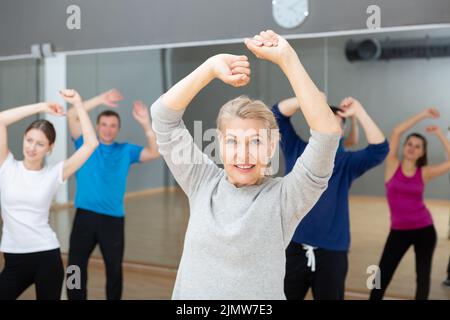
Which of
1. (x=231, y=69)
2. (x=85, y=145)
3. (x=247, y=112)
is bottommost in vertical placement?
(x=85, y=145)

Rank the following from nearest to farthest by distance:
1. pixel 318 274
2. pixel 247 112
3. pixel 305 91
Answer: pixel 305 91
pixel 247 112
pixel 318 274

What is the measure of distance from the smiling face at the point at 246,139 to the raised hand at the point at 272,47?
6.0 inches

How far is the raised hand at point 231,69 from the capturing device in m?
1.29

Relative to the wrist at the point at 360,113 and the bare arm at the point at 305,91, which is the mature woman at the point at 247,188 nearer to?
the bare arm at the point at 305,91

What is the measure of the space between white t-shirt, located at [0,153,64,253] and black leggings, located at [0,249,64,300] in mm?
34

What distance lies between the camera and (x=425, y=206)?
11.8 ft

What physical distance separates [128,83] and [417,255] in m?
2.67

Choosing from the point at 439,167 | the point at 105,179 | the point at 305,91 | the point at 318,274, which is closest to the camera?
the point at 305,91

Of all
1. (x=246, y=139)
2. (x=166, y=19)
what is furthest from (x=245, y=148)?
(x=166, y=19)

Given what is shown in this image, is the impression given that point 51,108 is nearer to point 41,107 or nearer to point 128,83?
point 41,107

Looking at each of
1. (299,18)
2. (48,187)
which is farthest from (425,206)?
(48,187)

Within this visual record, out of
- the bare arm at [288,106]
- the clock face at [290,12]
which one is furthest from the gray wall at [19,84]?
the bare arm at [288,106]

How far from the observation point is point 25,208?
2.71m

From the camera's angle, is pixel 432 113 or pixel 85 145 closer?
pixel 85 145
